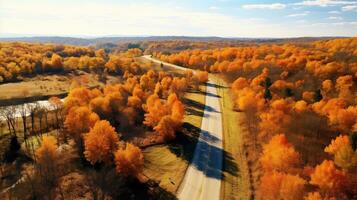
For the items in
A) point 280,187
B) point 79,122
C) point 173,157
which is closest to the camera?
point 280,187

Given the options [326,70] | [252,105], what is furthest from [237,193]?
[326,70]

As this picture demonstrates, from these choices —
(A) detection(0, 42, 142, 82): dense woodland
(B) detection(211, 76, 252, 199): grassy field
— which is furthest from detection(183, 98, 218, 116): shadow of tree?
(A) detection(0, 42, 142, 82): dense woodland

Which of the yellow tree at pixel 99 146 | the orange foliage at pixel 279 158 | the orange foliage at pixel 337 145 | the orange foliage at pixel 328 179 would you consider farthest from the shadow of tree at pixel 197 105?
the orange foliage at pixel 328 179

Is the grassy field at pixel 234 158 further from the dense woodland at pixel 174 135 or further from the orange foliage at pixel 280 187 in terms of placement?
the orange foliage at pixel 280 187

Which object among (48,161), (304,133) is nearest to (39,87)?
(48,161)

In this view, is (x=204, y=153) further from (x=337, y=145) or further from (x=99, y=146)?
(x=337, y=145)
